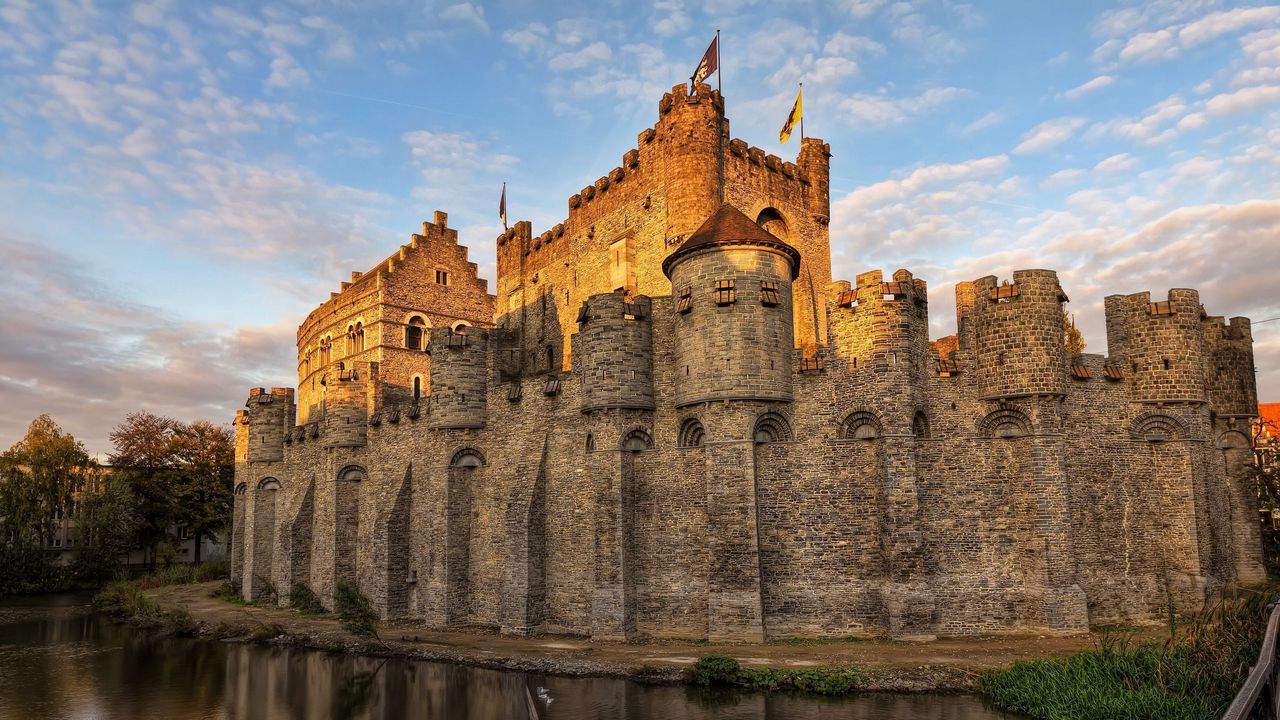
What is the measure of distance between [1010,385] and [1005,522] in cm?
361

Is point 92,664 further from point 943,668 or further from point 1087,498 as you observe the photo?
point 1087,498

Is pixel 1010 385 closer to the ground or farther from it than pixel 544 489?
farther from it

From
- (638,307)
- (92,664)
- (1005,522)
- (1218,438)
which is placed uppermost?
(638,307)

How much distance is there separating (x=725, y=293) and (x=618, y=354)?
3.77 m

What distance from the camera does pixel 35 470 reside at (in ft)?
169

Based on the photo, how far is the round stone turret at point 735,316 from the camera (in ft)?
72.2

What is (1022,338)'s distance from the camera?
21.5 meters

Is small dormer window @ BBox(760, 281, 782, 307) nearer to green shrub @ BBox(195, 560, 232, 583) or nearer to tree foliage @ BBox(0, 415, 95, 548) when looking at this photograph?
green shrub @ BBox(195, 560, 232, 583)

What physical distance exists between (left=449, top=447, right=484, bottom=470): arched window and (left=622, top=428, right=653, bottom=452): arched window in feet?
22.1

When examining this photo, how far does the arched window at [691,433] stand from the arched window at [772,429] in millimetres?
1792

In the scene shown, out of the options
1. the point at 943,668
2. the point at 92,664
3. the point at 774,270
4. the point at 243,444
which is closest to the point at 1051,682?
the point at 943,668

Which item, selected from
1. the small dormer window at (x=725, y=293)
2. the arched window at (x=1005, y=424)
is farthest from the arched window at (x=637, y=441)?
the arched window at (x=1005, y=424)

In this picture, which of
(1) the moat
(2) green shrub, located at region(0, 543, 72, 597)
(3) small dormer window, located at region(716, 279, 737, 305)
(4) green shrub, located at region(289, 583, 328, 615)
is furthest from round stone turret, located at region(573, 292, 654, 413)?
(2) green shrub, located at region(0, 543, 72, 597)

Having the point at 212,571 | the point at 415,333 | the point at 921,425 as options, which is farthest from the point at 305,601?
the point at 921,425
